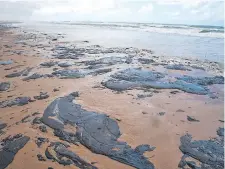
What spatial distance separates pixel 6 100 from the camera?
973cm

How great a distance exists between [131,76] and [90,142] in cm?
671

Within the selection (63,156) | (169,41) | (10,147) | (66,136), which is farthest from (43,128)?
(169,41)

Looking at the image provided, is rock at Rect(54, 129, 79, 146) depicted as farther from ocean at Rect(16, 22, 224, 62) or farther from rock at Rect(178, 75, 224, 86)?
ocean at Rect(16, 22, 224, 62)

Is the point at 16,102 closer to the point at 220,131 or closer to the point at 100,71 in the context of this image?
the point at 100,71

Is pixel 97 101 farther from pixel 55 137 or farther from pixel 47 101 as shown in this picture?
pixel 55 137

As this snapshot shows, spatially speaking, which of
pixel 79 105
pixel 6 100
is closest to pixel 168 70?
pixel 79 105

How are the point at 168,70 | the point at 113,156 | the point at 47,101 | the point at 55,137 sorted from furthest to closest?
the point at 168,70
the point at 47,101
the point at 55,137
the point at 113,156

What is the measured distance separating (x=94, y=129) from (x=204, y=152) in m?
2.81

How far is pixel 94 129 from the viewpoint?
700 cm

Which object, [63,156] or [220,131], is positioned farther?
[220,131]

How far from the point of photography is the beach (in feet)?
20.5

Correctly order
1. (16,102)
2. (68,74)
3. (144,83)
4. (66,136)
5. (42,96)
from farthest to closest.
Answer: (68,74) < (144,83) < (42,96) < (16,102) < (66,136)

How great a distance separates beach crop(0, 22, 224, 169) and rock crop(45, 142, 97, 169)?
0.29 feet

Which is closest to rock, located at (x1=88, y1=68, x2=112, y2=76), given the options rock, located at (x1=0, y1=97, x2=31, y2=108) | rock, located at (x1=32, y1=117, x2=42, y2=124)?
rock, located at (x1=0, y1=97, x2=31, y2=108)
